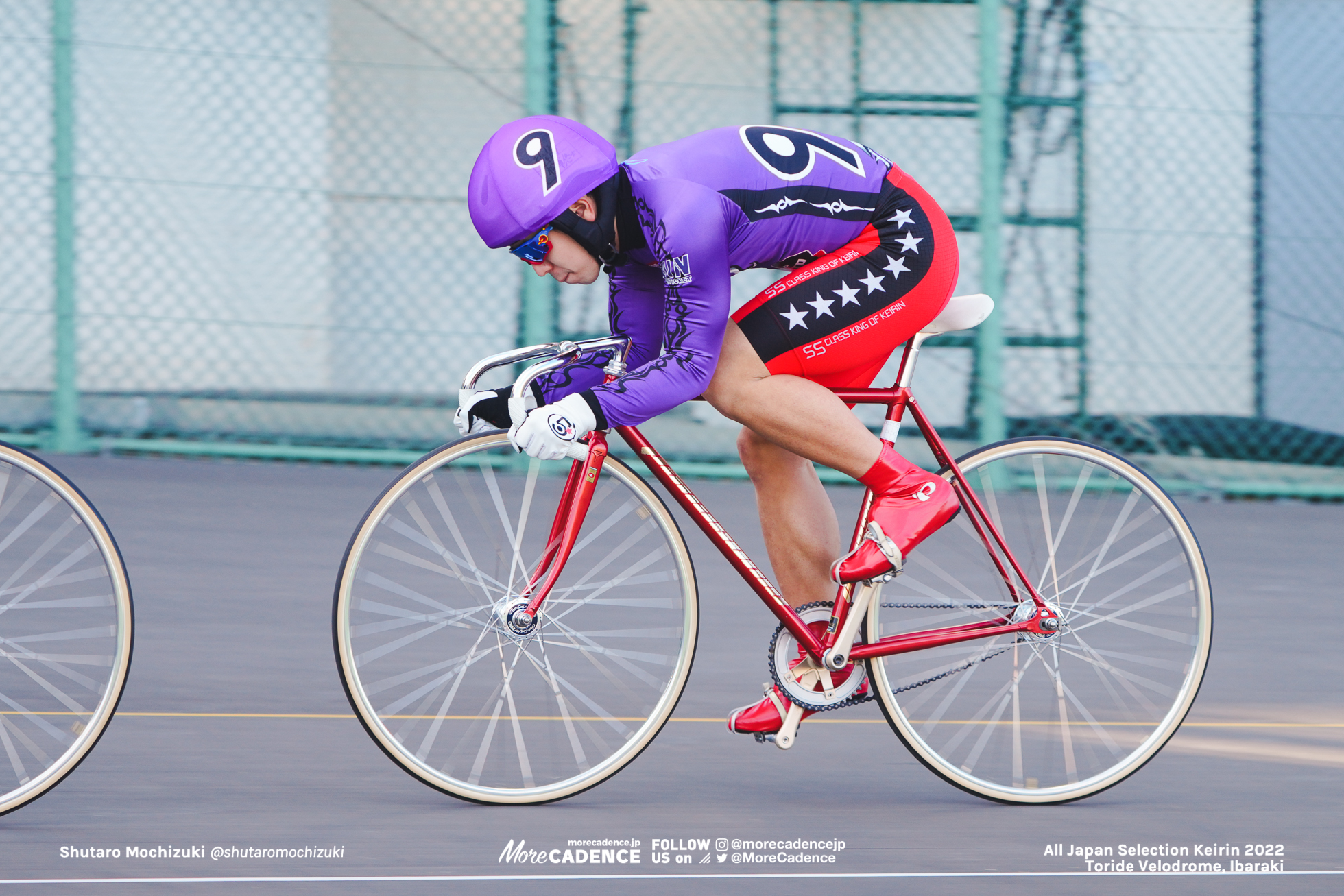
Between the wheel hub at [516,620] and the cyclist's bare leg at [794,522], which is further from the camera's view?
the cyclist's bare leg at [794,522]

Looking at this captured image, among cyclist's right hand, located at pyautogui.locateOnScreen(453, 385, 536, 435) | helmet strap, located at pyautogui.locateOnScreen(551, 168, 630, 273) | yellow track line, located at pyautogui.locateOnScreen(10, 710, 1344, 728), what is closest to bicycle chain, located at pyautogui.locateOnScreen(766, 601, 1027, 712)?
yellow track line, located at pyautogui.locateOnScreen(10, 710, 1344, 728)

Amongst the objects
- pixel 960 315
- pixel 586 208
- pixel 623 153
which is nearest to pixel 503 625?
pixel 586 208

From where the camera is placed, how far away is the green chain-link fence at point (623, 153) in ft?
27.7

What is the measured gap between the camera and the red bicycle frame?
399 centimetres

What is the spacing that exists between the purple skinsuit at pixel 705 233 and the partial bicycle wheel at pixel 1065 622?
726 millimetres

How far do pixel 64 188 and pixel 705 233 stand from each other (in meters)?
5.46

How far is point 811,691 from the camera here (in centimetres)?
410

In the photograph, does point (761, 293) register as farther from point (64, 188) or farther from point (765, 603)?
point (64, 188)

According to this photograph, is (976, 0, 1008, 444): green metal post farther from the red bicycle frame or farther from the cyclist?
the cyclist

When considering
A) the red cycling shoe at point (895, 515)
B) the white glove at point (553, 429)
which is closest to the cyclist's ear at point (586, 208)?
the white glove at point (553, 429)

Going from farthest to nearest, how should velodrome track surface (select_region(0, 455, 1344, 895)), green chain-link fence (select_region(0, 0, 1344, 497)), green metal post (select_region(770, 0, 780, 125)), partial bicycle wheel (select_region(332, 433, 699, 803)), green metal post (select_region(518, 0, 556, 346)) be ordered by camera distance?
green metal post (select_region(770, 0, 780, 125))
green chain-link fence (select_region(0, 0, 1344, 497))
green metal post (select_region(518, 0, 556, 346))
partial bicycle wheel (select_region(332, 433, 699, 803))
velodrome track surface (select_region(0, 455, 1344, 895))

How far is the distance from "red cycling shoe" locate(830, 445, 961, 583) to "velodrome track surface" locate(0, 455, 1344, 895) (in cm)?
62

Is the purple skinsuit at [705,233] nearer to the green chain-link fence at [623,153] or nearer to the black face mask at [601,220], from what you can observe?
the black face mask at [601,220]

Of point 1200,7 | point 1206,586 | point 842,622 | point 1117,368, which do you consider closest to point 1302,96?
point 1200,7
